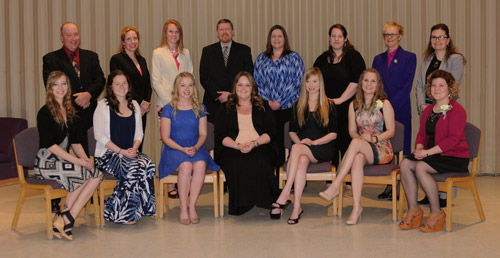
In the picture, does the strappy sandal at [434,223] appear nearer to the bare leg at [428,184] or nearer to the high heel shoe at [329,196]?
the bare leg at [428,184]

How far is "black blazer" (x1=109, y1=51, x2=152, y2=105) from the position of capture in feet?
17.1

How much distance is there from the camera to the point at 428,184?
405 cm

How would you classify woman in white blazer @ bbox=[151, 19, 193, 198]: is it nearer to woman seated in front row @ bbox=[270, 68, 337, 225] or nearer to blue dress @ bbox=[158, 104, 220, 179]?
blue dress @ bbox=[158, 104, 220, 179]

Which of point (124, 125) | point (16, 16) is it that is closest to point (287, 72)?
point (124, 125)

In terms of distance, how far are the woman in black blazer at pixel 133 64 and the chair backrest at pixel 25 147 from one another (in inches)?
47.1

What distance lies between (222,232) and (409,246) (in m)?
1.32

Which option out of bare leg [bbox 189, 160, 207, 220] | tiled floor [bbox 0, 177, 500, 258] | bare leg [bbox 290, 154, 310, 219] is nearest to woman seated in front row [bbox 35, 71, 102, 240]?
tiled floor [bbox 0, 177, 500, 258]

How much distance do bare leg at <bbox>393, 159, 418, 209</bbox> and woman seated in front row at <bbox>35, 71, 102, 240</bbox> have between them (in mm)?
2338

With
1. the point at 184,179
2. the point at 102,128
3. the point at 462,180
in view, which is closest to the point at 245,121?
the point at 184,179

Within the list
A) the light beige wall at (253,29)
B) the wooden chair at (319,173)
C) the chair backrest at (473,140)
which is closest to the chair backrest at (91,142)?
the wooden chair at (319,173)

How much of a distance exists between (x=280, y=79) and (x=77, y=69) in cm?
193

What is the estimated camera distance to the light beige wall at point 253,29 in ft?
21.5

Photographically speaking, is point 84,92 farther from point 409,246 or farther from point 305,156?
point 409,246

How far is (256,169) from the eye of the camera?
4418 mm
